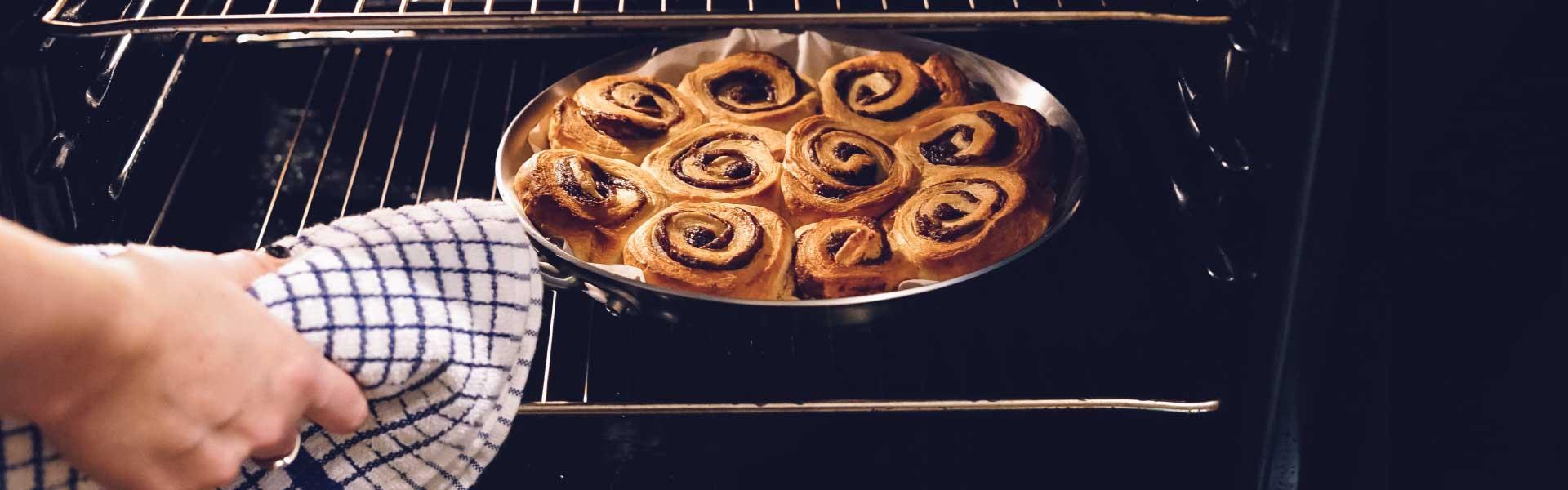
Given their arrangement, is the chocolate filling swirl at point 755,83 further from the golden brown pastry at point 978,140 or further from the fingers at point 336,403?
the fingers at point 336,403

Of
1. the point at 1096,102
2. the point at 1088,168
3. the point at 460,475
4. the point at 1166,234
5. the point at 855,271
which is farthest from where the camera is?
the point at 1096,102

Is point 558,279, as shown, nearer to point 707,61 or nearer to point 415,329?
point 415,329

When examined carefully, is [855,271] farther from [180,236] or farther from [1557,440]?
[180,236]

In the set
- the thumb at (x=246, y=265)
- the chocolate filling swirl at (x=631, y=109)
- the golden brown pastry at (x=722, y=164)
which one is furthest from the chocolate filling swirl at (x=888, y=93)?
the thumb at (x=246, y=265)

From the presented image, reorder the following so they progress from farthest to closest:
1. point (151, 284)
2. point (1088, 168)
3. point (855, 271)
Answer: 1. point (1088, 168)
2. point (855, 271)
3. point (151, 284)

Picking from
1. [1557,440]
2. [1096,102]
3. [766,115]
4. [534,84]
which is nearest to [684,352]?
[766,115]

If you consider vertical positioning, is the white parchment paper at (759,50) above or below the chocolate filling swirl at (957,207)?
above
